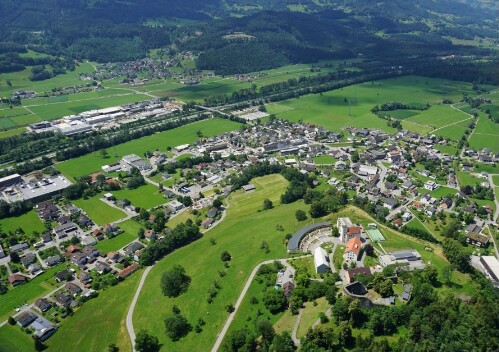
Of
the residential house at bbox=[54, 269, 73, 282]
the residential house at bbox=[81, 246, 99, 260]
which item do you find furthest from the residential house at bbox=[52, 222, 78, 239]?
the residential house at bbox=[54, 269, 73, 282]

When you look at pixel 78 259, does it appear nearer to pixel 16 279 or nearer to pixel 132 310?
pixel 16 279

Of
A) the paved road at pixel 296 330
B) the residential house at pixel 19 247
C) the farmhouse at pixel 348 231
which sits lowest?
the paved road at pixel 296 330

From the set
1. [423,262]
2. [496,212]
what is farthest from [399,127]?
[423,262]

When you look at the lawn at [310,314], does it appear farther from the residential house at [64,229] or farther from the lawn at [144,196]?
the residential house at [64,229]

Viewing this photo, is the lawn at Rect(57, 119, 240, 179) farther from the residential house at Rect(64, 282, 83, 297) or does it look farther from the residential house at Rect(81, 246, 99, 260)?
the residential house at Rect(64, 282, 83, 297)

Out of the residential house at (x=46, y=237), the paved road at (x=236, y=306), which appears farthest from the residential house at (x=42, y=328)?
the paved road at (x=236, y=306)
